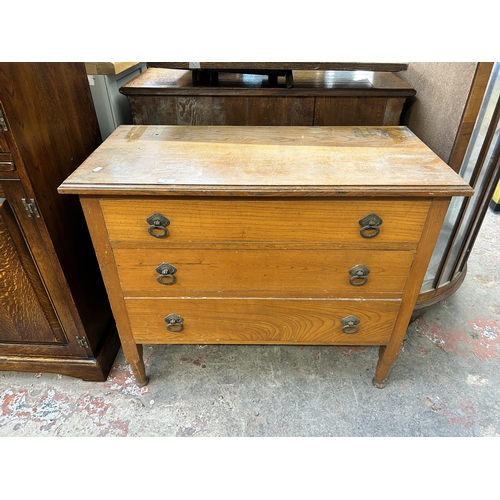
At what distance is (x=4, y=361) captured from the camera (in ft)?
4.64

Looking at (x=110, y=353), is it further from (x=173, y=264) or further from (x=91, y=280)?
(x=173, y=264)

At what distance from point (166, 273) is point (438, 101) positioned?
1106 mm

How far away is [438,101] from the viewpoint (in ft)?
4.24

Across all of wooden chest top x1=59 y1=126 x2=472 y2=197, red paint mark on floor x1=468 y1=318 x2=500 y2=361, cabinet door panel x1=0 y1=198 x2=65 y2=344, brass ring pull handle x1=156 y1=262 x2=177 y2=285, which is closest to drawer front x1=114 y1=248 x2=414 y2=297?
brass ring pull handle x1=156 y1=262 x2=177 y2=285

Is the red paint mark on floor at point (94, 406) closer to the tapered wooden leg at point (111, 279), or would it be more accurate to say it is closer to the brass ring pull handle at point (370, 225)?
the tapered wooden leg at point (111, 279)

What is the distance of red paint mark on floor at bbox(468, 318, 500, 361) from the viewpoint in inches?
62.4

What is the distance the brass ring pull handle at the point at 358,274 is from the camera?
110 cm

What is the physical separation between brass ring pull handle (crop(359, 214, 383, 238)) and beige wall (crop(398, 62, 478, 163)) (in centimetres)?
46

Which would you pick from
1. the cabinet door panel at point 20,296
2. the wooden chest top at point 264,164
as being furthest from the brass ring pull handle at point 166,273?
the cabinet door panel at point 20,296

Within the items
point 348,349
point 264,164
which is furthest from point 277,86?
point 348,349

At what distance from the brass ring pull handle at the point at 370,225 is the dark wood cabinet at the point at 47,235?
3.05ft

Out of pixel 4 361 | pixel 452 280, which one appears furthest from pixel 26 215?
pixel 452 280

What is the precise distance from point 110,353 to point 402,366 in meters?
1.22

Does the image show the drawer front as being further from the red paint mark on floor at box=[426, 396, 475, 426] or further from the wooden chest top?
the red paint mark on floor at box=[426, 396, 475, 426]
